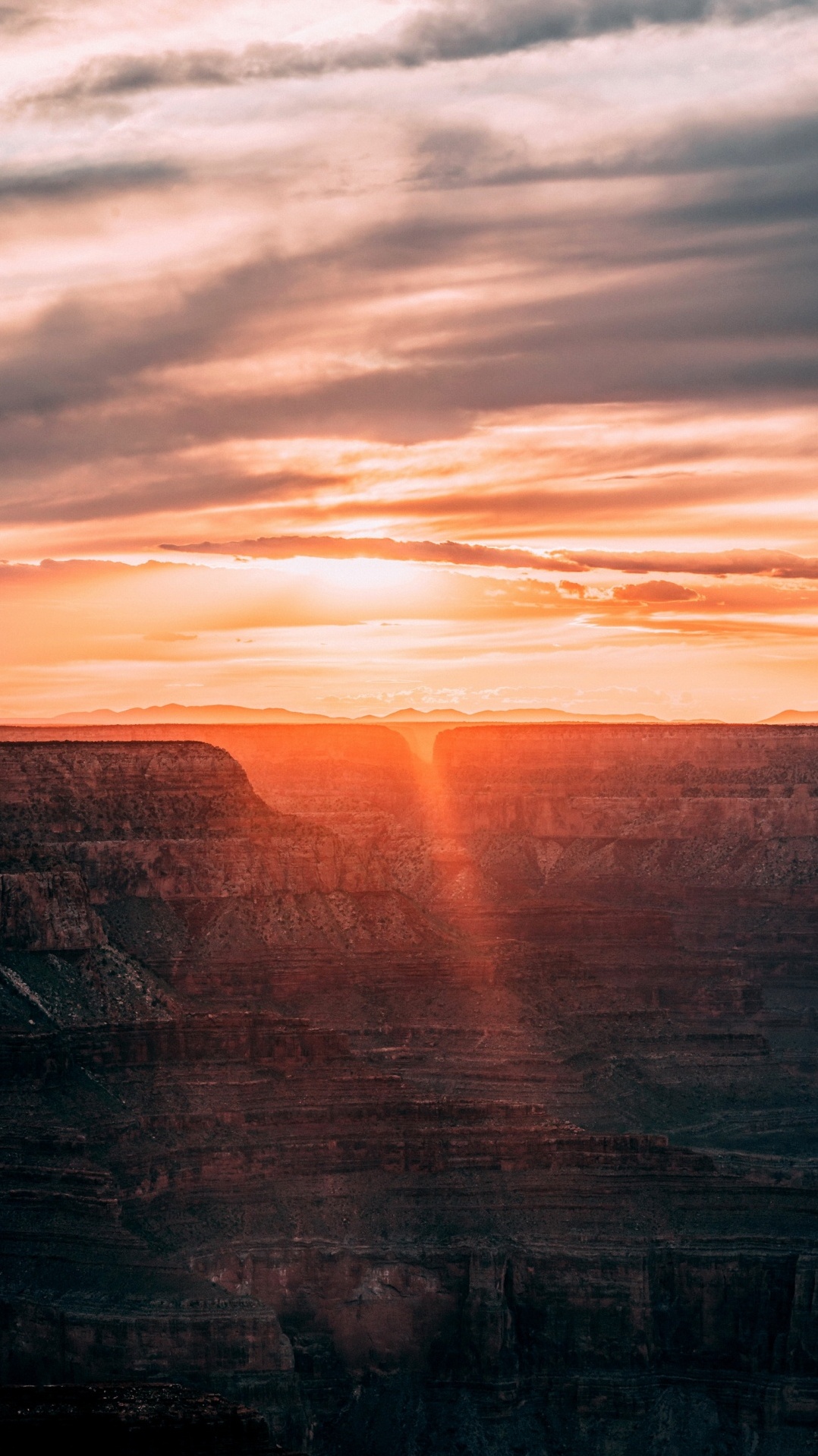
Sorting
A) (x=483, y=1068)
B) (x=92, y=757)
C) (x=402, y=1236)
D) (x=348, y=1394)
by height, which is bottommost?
(x=348, y=1394)

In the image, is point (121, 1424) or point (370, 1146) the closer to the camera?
point (121, 1424)

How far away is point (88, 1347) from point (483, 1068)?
98.7ft

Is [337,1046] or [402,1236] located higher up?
[337,1046]

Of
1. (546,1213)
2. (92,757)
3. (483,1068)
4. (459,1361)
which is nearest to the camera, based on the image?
(459,1361)

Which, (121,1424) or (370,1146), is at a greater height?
(370,1146)

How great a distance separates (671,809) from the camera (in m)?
138

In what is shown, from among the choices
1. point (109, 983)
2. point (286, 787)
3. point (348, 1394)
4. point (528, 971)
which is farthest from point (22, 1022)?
point (286, 787)

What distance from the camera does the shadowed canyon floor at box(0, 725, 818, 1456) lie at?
206 feet

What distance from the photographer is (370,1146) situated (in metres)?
70.7

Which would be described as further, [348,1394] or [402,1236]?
[402,1236]

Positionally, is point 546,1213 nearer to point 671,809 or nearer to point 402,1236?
point 402,1236

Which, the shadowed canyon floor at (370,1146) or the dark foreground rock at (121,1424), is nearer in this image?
the dark foreground rock at (121,1424)

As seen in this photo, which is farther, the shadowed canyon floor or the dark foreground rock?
the shadowed canyon floor

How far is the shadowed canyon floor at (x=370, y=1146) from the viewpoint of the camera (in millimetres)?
62750
